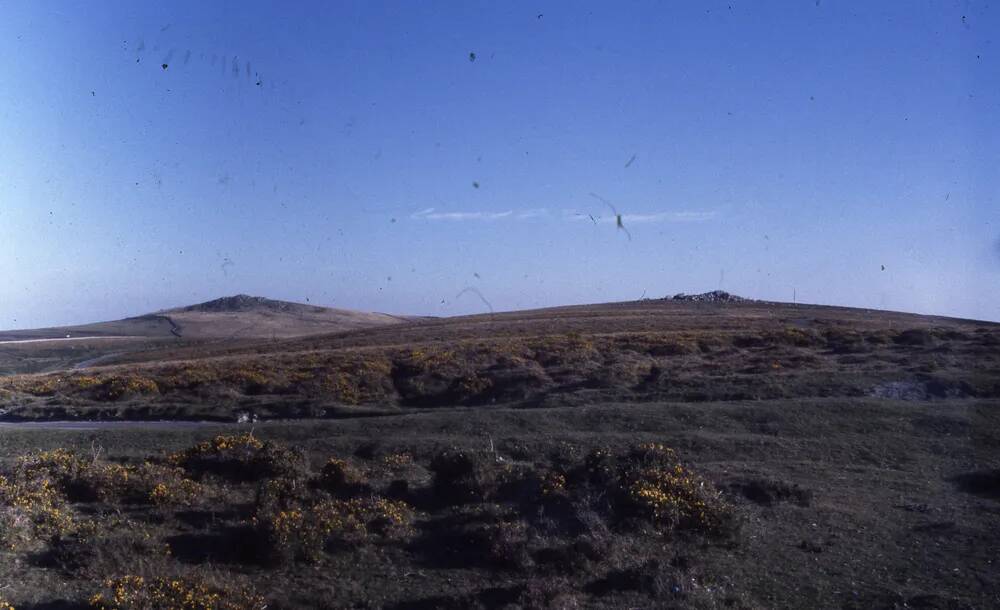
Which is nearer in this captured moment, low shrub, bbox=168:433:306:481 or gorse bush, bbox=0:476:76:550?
gorse bush, bbox=0:476:76:550

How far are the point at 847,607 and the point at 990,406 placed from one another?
14.2 m

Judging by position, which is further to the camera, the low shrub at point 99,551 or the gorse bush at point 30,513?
the gorse bush at point 30,513

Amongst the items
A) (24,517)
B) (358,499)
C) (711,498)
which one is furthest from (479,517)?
(24,517)

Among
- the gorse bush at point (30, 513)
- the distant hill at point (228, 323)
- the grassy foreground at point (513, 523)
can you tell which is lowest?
the grassy foreground at point (513, 523)

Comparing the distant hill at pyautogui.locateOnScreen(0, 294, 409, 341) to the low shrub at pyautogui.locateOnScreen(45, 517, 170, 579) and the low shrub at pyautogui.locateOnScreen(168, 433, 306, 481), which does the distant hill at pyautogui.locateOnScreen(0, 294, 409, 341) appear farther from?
the low shrub at pyautogui.locateOnScreen(45, 517, 170, 579)

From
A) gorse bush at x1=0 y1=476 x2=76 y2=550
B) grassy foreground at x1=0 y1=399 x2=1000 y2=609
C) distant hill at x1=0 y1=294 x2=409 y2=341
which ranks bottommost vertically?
grassy foreground at x1=0 y1=399 x2=1000 y2=609

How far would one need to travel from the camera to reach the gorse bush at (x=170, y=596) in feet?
24.9

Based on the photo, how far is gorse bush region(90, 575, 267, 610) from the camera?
24.9ft

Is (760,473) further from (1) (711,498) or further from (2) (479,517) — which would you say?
(2) (479,517)

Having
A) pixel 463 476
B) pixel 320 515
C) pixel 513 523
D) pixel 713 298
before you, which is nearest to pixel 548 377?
pixel 463 476

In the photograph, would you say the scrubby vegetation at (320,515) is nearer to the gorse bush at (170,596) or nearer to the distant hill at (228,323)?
the gorse bush at (170,596)

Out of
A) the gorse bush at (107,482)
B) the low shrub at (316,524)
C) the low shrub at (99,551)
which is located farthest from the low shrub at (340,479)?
the low shrub at (99,551)

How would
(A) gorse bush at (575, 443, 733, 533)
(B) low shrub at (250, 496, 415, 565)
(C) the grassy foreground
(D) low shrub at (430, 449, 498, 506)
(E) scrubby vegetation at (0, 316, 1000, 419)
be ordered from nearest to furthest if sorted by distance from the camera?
(C) the grassy foreground
(B) low shrub at (250, 496, 415, 565)
(A) gorse bush at (575, 443, 733, 533)
(D) low shrub at (430, 449, 498, 506)
(E) scrubby vegetation at (0, 316, 1000, 419)

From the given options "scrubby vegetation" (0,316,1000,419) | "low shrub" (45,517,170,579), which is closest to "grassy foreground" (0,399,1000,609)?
"low shrub" (45,517,170,579)
